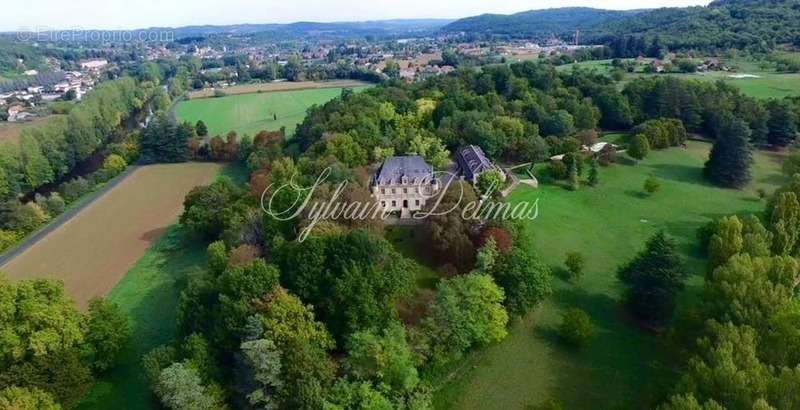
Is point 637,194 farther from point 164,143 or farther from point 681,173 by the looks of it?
point 164,143

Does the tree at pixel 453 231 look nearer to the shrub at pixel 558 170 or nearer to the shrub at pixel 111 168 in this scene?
the shrub at pixel 558 170

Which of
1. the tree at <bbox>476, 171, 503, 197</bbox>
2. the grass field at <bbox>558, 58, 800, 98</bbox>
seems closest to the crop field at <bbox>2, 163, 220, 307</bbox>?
the tree at <bbox>476, 171, 503, 197</bbox>

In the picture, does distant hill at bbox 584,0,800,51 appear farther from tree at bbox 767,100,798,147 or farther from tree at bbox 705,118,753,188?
tree at bbox 705,118,753,188

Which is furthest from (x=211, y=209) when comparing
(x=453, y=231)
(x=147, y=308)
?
(x=453, y=231)

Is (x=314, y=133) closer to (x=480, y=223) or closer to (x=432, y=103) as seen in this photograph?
(x=432, y=103)

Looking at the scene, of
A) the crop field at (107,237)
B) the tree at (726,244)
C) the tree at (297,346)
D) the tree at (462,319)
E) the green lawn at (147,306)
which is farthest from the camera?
the crop field at (107,237)

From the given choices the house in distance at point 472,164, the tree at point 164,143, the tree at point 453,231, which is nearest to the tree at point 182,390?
the tree at point 453,231
